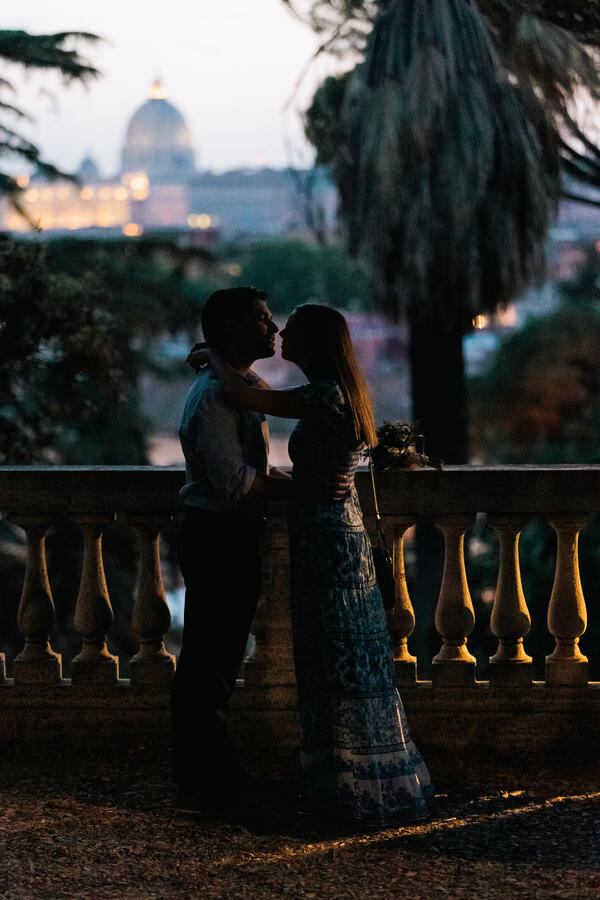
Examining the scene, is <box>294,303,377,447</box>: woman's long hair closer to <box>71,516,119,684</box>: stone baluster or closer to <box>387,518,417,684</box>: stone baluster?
<box>387,518,417,684</box>: stone baluster

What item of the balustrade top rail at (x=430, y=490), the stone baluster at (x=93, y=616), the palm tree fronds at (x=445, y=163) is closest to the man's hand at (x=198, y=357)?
the balustrade top rail at (x=430, y=490)

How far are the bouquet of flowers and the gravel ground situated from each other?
1.06 metres

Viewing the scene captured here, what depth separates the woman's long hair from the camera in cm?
401

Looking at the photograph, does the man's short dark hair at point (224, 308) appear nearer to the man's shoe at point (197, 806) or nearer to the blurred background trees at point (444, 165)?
the man's shoe at point (197, 806)

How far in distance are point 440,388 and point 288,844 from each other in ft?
32.5

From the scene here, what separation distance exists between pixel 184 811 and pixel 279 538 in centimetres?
99

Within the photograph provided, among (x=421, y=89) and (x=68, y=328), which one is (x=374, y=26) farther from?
(x=68, y=328)

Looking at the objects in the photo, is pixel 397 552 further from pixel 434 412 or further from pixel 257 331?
pixel 434 412

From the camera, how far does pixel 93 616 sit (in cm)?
487

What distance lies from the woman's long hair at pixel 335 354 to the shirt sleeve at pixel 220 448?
307 mm

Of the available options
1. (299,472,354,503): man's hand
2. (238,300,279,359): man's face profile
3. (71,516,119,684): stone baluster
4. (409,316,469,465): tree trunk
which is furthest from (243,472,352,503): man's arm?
(409,316,469,465): tree trunk

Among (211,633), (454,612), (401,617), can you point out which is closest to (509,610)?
(454,612)

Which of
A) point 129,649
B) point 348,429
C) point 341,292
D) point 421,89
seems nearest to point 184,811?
point 348,429

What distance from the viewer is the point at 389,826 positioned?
13.4 ft
